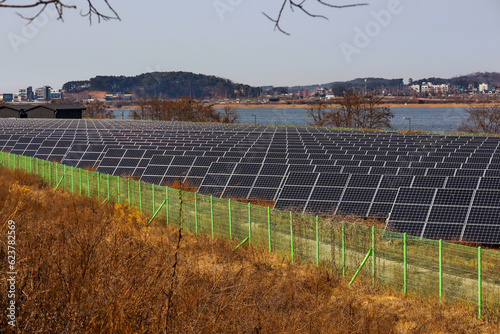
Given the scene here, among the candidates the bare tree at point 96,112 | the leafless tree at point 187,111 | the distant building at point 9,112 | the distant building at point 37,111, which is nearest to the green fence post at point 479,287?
the distant building at point 37,111

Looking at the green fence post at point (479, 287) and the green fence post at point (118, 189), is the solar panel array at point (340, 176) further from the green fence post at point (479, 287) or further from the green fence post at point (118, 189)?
the green fence post at point (479, 287)

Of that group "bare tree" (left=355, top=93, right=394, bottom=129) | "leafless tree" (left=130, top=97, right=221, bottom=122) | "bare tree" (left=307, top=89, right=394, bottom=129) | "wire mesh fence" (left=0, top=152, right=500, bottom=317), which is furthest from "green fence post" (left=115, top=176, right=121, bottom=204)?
→ "leafless tree" (left=130, top=97, right=221, bottom=122)

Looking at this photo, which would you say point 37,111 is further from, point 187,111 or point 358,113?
point 358,113

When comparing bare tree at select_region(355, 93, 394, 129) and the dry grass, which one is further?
bare tree at select_region(355, 93, 394, 129)

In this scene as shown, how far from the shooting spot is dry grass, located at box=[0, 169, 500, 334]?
6809mm

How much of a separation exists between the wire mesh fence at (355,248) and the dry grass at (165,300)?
51 cm

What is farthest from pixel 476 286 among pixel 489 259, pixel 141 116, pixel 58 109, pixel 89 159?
pixel 141 116

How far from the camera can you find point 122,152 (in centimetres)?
3247

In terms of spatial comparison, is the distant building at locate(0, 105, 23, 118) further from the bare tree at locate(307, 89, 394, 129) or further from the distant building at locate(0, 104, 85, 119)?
the bare tree at locate(307, 89, 394, 129)

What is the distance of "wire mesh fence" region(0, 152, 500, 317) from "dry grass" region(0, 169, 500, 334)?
51 cm

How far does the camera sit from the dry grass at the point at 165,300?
681 cm

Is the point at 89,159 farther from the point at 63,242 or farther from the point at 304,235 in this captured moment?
the point at 63,242

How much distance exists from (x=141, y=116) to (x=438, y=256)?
12821cm

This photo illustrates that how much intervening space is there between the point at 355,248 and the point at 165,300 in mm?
8042
